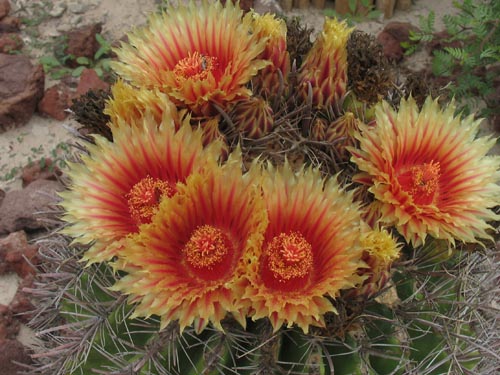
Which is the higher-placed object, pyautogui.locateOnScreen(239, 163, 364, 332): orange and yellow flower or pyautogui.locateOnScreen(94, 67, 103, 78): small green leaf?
pyautogui.locateOnScreen(239, 163, 364, 332): orange and yellow flower

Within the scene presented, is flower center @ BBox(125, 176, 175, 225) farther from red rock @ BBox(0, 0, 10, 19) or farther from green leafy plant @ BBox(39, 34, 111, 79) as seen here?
red rock @ BBox(0, 0, 10, 19)

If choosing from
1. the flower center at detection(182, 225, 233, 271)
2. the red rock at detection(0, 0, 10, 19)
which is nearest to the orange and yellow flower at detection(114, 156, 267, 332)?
the flower center at detection(182, 225, 233, 271)

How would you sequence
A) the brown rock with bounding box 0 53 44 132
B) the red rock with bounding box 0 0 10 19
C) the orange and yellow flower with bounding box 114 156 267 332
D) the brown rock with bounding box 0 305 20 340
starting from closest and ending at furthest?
the orange and yellow flower with bounding box 114 156 267 332, the brown rock with bounding box 0 305 20 340, the brown rock with bounding box 0 53 44 132, the red rock with bounding box 0 0 10 19

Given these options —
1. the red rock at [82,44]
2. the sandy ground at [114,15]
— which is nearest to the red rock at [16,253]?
the sandy ground at [114,15]

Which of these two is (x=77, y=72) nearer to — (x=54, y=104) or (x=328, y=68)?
(x=54, y=104)

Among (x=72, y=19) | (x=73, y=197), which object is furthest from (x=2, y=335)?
(x=72, y=19)

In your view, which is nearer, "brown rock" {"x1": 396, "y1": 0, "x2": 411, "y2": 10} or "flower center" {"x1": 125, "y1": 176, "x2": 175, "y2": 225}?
"flower center" {"x1": 125, "y1": 176, "x2": 175, "y2": 225}

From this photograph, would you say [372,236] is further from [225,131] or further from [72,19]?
[72,19]

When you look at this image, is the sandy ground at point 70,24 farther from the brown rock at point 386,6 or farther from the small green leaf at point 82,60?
the small green leaf at point 82,60
